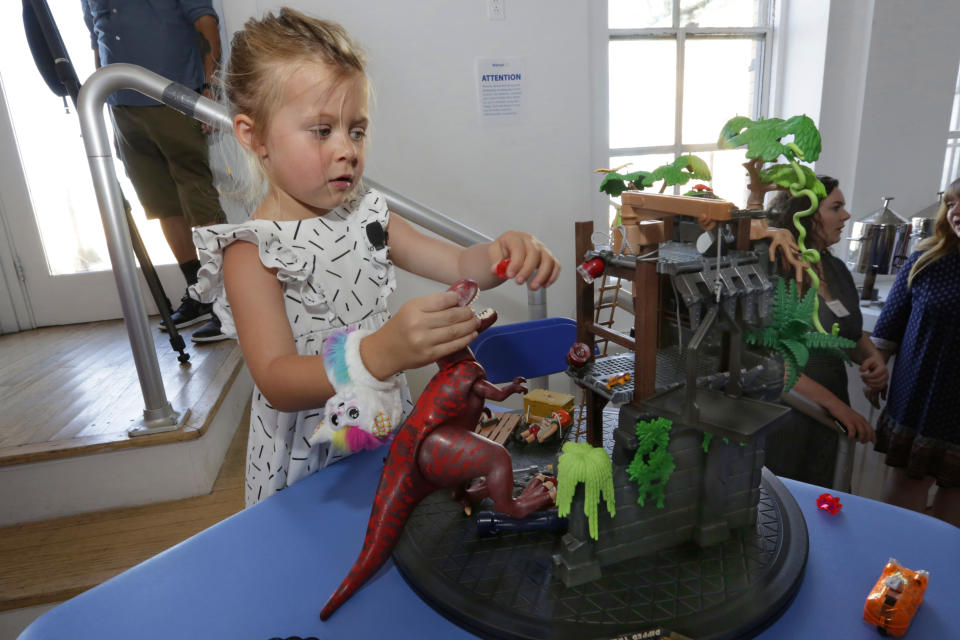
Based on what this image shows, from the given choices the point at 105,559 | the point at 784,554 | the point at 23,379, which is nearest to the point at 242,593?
the point at 784,554

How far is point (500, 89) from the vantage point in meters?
2.08

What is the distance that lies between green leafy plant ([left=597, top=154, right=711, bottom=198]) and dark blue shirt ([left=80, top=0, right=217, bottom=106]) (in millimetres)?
1648

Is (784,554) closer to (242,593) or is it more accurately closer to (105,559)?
(242,593)

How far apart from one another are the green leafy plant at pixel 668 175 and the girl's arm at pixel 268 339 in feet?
1.24

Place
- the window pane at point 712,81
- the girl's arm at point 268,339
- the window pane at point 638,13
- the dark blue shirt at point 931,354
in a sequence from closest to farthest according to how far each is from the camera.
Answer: the girl's arm at point 268,339 < the dark blue shirt at point 931,354 < the window pane at point 638,13 < the window pane at point 712,81

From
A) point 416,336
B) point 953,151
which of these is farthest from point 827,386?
point 953,151

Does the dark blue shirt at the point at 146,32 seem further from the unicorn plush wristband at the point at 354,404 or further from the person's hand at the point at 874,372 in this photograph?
the person's hand at the point at 874,372

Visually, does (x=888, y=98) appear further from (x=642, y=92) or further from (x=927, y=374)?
(x=927, y=374)

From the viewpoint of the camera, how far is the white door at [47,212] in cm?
207

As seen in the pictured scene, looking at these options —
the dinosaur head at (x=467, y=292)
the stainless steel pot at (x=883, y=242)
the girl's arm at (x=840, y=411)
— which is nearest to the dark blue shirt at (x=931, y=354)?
the stainless steel pot at (x=883, y=242)

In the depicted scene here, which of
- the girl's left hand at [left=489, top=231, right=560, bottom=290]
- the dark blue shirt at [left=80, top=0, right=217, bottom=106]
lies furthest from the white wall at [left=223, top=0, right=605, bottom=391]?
the girl's left hand at [left=489, top=231, right=560, bottom=290]

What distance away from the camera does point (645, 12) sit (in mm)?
2281

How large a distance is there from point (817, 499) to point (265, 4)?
207 cm

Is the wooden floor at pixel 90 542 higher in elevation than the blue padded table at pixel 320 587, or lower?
lower
